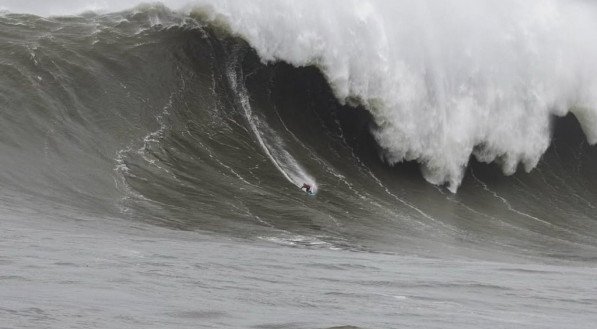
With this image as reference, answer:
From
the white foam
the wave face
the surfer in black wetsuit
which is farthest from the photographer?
the white foam

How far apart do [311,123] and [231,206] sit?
20.7ft

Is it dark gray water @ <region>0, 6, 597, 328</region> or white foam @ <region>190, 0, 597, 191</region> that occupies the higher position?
white foam @ <region>190, 0, 597, 191</region>

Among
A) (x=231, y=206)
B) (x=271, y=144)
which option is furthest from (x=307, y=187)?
(x=231, y=206)

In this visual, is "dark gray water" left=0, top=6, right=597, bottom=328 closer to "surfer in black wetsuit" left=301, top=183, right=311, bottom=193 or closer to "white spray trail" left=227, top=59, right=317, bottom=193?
"white spray trail" left=227, top=59, right=317, bottom=193

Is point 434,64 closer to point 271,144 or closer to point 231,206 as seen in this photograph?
point 271,144

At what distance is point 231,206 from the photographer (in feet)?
53.7

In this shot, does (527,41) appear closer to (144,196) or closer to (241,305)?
(144,196)

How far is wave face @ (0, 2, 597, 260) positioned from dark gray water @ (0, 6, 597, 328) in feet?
0.21

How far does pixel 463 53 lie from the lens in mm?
24906

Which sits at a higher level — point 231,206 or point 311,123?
point 311,123

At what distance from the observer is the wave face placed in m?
16.2

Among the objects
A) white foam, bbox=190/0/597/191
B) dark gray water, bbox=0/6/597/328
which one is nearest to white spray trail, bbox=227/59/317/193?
dark gray water, bbox=0/6/597/328

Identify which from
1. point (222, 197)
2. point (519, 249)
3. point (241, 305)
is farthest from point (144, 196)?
point (241, 305)

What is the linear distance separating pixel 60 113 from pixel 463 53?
35.8 ft
